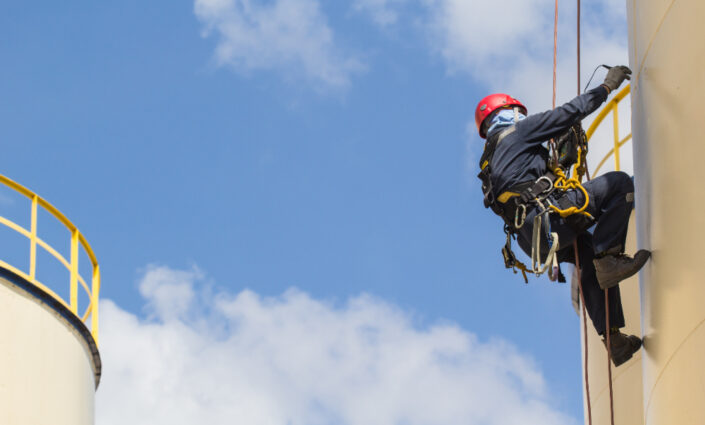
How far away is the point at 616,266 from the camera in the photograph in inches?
275

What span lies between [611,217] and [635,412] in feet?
13.0

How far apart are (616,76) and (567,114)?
44 cm

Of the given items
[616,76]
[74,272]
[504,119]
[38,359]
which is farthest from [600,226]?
[74,272]

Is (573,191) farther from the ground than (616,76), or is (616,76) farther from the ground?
(616,76)

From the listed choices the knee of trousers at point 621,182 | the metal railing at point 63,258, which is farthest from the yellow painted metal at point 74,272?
the knee of trousers at point 621,182

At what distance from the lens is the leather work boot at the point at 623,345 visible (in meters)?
7.47

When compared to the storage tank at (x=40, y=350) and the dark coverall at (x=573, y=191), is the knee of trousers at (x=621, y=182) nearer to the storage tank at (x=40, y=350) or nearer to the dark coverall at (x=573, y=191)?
the dark coverall at (x=573, y=191)

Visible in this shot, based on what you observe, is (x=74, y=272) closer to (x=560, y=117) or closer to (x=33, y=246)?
(x=33, y=246)

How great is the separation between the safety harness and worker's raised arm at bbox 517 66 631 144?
0.15 m

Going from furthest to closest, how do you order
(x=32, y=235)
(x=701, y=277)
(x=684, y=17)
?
(x=32, y=235), (x=684, y=17), (x=701, y=277)

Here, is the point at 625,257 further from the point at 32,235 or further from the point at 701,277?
the point at 32,235

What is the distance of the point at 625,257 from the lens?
22.8ft

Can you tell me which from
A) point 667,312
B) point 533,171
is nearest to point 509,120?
point 533,171

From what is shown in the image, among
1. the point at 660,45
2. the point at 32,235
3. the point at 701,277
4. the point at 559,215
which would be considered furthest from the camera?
the point at 32,235
